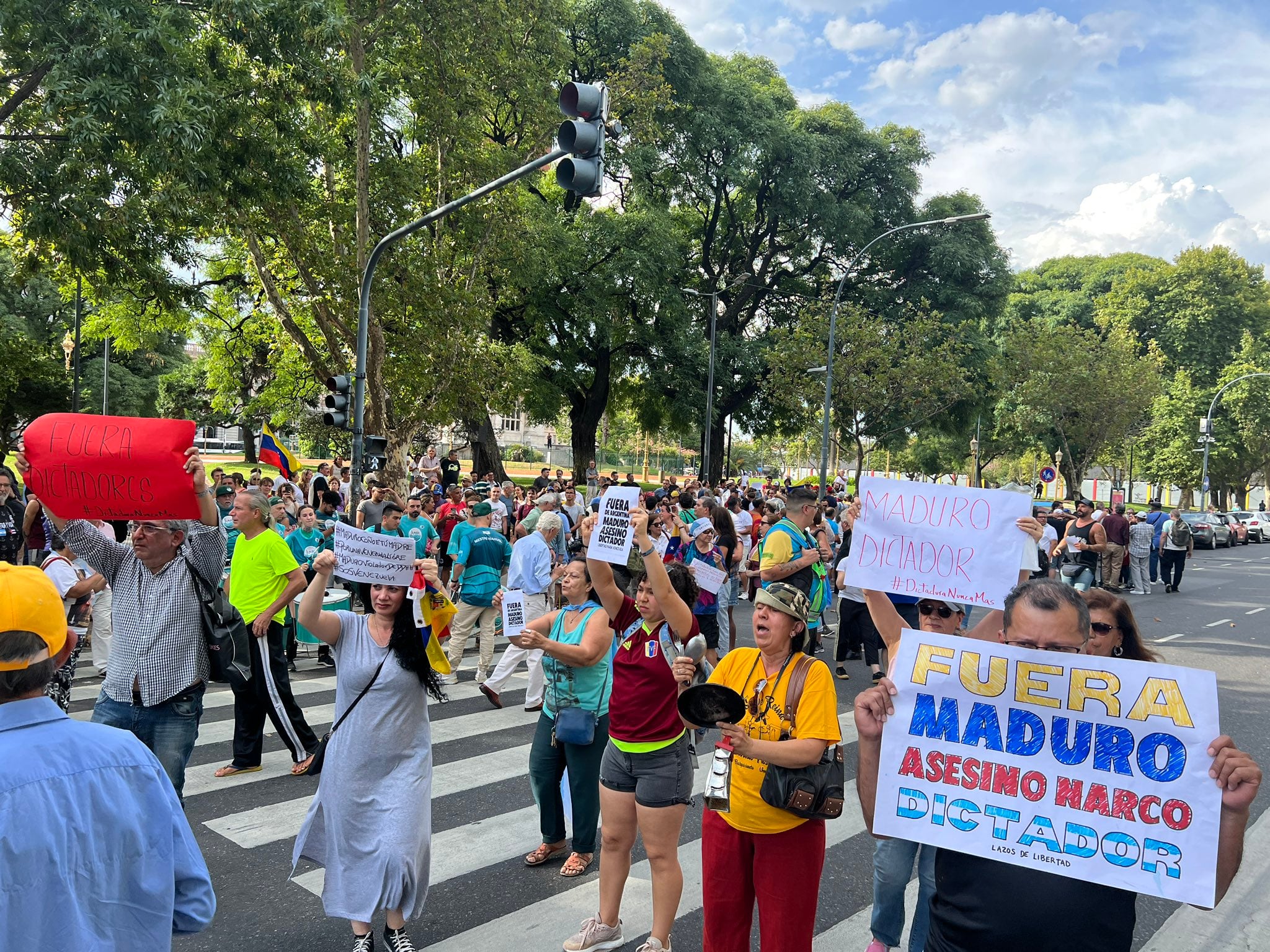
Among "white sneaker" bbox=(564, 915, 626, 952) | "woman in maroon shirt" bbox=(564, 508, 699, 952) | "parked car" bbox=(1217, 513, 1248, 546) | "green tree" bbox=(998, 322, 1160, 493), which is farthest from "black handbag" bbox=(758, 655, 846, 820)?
"parked car" bbox=(1217, 513, 1248, 546)

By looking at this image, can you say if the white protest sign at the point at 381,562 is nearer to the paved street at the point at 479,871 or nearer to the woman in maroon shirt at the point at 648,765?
the woman in maroon shirt at the point at 648,765

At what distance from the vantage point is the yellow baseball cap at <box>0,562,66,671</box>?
211cm

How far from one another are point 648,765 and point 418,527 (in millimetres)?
6921

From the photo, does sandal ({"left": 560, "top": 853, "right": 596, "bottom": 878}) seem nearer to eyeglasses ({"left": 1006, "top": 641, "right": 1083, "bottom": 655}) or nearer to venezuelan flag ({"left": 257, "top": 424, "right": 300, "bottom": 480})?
eyeglasses ({"left": 1006, "top": 641, "right": 1083, "bottom": 655})

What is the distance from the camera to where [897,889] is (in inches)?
161

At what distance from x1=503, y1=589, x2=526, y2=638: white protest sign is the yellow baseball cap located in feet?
8.62

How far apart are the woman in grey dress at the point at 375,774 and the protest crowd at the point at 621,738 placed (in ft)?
0.04

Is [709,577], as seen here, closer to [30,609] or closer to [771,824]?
[771,824]

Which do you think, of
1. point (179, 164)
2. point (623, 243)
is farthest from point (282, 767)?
point (623, 243)

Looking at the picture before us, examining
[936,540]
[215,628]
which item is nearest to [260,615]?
[215,628]

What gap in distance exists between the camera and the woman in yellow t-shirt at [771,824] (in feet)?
10.9

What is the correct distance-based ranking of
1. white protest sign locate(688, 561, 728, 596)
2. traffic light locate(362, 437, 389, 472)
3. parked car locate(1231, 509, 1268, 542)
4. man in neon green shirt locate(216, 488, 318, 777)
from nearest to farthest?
man in neon green shirt locate(216, 488, 318, 777) → white protest sign locate(688, 561, 728, 596) → traffic light locate(362, 437, 389, 472) → parked car locate(1231, 509, 1268, 542)

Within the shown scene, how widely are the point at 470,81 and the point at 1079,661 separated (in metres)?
17.3

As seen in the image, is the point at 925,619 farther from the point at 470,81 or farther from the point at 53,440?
the point at 470,81
